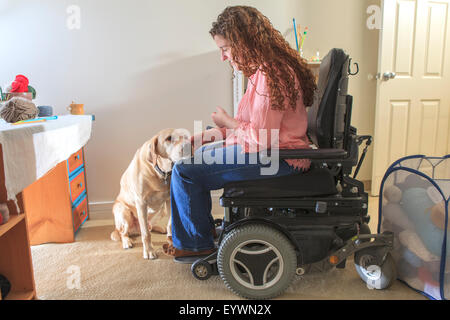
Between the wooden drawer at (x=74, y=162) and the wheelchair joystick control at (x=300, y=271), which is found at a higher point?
the wooden drawer at (x=74, y=162)

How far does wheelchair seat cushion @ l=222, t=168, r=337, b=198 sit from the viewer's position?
1231 mm

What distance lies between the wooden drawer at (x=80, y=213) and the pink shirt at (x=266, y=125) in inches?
47.9

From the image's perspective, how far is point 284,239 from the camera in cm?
124

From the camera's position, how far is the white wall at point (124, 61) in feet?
7.02

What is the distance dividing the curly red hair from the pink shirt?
35 millimetres

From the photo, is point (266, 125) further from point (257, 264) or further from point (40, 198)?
point (40, 198)

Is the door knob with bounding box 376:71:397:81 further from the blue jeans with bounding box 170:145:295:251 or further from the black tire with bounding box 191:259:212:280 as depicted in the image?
the black tire with bounding box 191:259:212:280

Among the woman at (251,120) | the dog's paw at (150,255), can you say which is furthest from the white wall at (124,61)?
the woman at (251,120)

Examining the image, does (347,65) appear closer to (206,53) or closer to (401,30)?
(206,53)

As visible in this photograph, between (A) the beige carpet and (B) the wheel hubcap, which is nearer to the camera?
(B) the wheel hubcap

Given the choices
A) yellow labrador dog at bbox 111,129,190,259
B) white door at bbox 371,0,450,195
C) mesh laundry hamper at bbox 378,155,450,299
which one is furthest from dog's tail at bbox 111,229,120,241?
white door at bbox 371,0,450,195

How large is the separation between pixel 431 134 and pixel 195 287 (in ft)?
7.72

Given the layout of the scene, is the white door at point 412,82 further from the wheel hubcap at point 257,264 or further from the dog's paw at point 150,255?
the dog's paw at point 150,255
